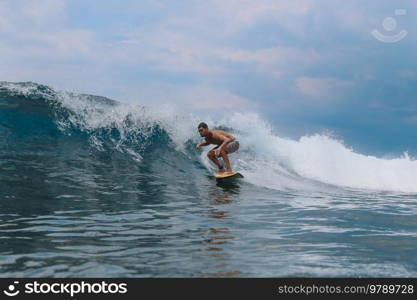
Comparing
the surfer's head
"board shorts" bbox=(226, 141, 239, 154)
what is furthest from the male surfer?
"board shorts" bbox=(226, 141, 239, 154)

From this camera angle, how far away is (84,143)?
1445 centimetres

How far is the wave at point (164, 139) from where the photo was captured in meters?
14.6

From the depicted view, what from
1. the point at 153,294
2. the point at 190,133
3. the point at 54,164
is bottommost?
the point at 153,294

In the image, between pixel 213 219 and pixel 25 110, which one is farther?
pixel 25 110

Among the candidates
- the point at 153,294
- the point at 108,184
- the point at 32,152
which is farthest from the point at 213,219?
the point at 32,152

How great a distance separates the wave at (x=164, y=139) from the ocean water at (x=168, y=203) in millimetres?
63

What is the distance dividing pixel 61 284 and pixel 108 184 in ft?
21.9

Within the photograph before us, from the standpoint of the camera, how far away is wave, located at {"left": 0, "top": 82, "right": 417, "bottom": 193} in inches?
577

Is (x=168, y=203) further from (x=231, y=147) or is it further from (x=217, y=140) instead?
(x=231, y=147)

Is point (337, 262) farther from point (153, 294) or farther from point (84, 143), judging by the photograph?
point (84, 143)

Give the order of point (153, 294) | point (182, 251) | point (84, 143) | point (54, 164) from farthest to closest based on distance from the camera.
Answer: point (84, 143) < point (54, 164) < point (182, 251) < point (153, 294)

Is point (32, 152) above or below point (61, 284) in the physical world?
above

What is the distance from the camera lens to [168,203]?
28.5 ft

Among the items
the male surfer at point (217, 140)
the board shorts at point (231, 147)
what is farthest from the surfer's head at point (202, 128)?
the board shorts at point (231, 147)
